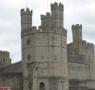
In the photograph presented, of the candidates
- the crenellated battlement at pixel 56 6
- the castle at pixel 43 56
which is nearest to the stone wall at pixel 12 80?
the castle at pixel 43 56

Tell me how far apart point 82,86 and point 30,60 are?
12.9 meters

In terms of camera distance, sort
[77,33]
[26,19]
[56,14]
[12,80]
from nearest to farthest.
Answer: [12,80] < [56,14] < [26,19] < [77,33]

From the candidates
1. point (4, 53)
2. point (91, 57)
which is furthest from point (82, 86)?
point (4, 53)

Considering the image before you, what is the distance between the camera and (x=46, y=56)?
62.5 meters

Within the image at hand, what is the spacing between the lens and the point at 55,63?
62688mm

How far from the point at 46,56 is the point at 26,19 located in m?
6.91

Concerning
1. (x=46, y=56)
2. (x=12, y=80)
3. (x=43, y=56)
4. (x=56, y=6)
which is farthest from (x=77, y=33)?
(x=12, y=80)

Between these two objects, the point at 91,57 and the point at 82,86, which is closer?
the point at 82,86

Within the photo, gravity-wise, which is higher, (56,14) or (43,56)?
(56,14)

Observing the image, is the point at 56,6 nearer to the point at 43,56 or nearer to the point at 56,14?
the point at 56,14

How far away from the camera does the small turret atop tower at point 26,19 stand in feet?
217

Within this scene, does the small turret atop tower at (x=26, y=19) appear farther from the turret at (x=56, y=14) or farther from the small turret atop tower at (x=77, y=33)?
the small turret atop tower at (x=77, y=33)

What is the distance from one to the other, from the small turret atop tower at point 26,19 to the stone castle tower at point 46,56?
165 cm

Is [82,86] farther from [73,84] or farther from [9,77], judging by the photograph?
[9,77]
